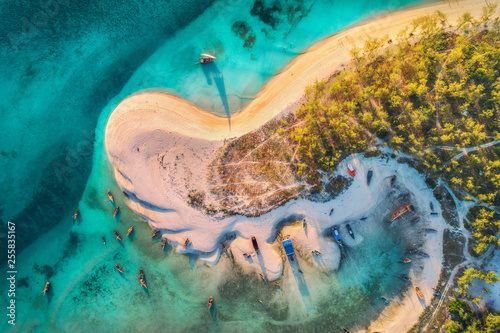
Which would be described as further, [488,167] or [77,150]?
[77,150]

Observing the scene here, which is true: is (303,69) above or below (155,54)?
below

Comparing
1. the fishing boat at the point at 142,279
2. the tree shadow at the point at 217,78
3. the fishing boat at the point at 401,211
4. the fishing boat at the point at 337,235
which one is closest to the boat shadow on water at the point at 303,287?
the fishing boat at the point at 337,235

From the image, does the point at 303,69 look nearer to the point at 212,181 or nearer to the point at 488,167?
the point at 212,181

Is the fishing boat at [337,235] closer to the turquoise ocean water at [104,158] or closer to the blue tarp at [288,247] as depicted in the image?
the turquoise ocean water at [104,158]

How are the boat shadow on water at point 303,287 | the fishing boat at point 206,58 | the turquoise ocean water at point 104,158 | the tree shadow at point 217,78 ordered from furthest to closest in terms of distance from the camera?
the tree shadow at point 217,78 < the fishing boat at point 206,58 < the turquoise ocean water at point 104,158 < the boat shadow on water at point 303,287

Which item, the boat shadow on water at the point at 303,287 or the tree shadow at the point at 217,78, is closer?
the boat shadow on water at the point at 303,287

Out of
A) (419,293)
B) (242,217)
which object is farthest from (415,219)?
(242,217)

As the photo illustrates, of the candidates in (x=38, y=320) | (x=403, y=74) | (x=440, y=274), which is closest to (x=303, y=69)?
(x=403, y=74)
